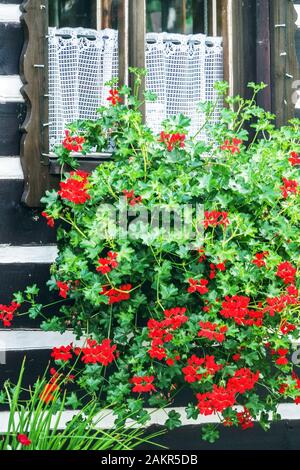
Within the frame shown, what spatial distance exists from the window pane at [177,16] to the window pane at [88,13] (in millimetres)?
207

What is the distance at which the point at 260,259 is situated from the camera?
4.00 metres

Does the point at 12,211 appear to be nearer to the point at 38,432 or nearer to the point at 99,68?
the point at 99,68

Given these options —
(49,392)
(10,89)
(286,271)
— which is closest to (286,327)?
(286,271)

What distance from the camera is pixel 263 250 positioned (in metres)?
4.03

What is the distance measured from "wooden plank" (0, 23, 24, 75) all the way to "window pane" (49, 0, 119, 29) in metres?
0.31

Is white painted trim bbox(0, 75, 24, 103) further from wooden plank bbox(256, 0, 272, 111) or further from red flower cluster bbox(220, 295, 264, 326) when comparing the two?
red flower cluster bbox(220, 295, 264, 326)

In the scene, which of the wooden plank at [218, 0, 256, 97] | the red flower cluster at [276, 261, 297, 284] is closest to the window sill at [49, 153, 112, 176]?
the wooden plank at [218, 0, 256, 97]

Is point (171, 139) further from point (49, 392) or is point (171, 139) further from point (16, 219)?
point (49, 392)

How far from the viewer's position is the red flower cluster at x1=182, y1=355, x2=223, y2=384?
3891 millimetres

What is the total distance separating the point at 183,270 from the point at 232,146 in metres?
0.63

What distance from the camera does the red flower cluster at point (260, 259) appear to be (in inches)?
157

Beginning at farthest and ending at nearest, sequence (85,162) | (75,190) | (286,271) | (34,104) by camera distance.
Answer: (85,162) < (34,104) < (75,190) < (286,271)
